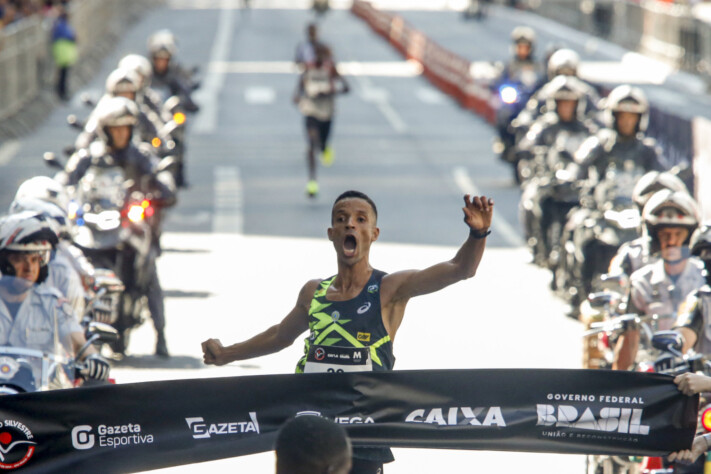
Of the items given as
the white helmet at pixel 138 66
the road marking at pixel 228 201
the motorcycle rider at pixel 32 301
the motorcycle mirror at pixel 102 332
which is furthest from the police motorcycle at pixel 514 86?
the motorcycle rider at pixel 32 301

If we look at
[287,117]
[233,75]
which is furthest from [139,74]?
[233,75]

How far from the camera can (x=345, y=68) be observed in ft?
174

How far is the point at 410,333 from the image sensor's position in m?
15.4

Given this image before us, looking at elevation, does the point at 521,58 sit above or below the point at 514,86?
above

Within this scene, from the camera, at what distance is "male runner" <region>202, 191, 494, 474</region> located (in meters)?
6.95

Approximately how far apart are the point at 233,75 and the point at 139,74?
3050 cm

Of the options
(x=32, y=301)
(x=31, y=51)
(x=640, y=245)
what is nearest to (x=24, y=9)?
(x=31, y=51)

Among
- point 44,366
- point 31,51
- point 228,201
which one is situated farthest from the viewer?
point 31,51

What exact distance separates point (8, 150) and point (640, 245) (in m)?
22.4

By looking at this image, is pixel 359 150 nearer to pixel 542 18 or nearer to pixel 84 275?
pixel 84 275

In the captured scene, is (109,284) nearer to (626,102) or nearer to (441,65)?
(626,102)

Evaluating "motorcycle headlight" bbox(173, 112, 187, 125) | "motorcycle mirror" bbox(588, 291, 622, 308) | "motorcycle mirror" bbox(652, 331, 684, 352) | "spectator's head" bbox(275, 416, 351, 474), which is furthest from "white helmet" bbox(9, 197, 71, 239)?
"motorcycle headlight" bbox(173, 112, 187, 125)

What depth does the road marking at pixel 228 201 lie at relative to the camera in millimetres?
22830

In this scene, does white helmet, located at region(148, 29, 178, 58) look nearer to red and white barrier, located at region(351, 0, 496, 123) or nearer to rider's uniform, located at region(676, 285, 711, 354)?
rider's uniform, located at region(676, 285, 711, 354)
